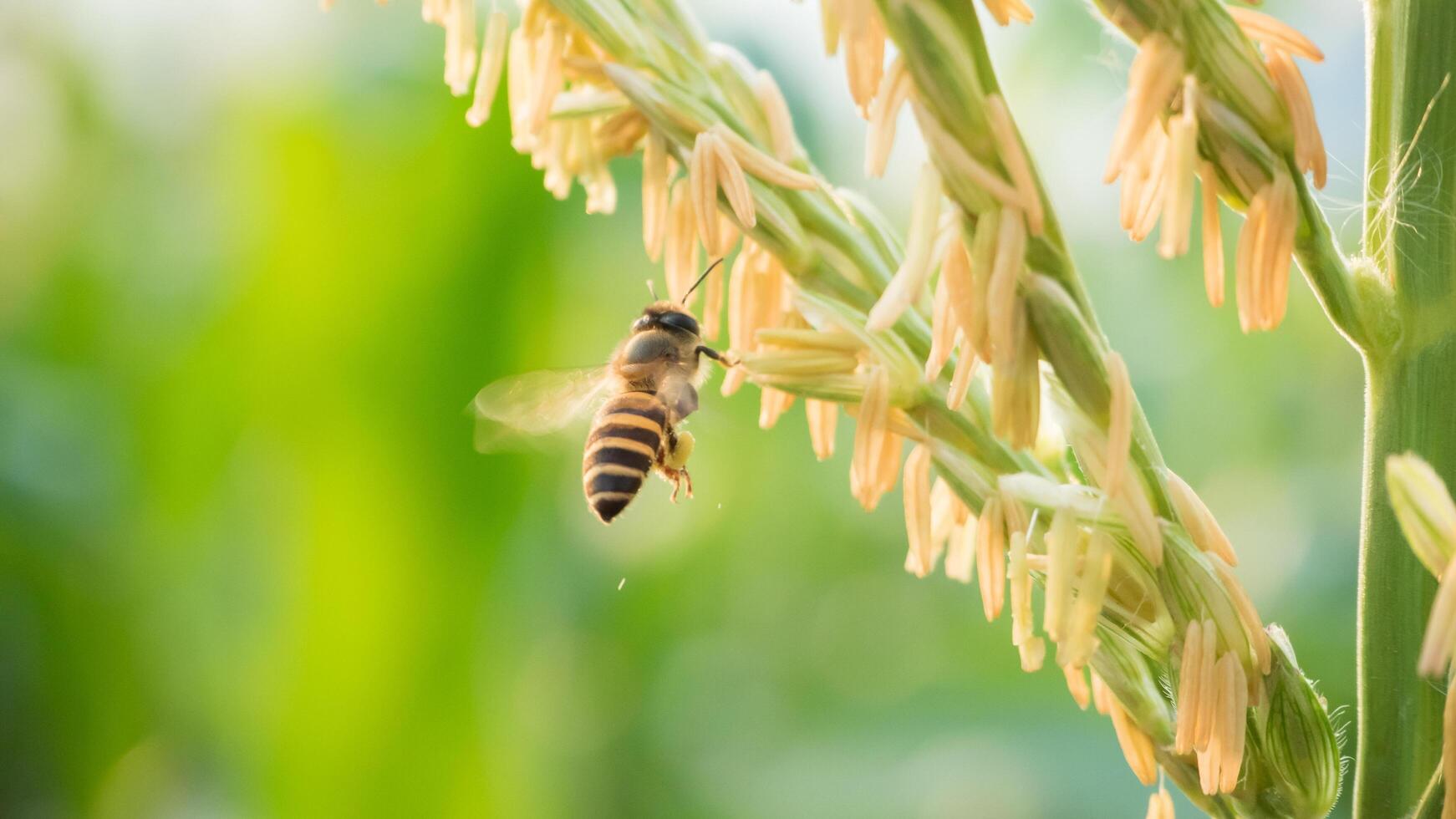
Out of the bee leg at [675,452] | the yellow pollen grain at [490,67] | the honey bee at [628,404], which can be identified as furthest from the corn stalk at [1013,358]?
the bee leg at [675,452]

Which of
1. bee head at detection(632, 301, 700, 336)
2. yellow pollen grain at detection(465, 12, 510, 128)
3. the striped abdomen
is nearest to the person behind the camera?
yellow pollen grain at detection(465, 12, 510, 128)

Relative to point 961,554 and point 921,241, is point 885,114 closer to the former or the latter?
point 921,241

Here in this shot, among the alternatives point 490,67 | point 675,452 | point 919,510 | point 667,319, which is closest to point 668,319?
point 667,319

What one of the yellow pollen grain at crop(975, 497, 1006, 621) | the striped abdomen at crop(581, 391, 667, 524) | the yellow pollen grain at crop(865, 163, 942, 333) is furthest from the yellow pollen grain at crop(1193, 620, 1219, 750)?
the striped abdomen at crop(581, 391, 667, 524)

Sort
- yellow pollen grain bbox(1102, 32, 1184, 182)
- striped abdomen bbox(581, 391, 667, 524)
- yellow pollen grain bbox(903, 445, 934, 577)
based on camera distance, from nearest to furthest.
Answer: yellow pollen grain bbox(1102, 32, 1184, 182)
yellow pollen grain bbox(903, 445, 934, 577)
striped abdomen bbox(581, 391, 667, 524)

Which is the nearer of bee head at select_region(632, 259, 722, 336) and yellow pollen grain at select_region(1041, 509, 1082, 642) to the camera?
yellow pollen grain at select_region(1041, 509, 1082, 642)

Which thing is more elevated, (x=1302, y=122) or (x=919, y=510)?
(x=1302, y=122)

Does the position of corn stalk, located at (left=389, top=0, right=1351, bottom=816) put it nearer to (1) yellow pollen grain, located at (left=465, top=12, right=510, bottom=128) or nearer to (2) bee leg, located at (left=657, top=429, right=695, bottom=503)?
(1) yellow pollen grain, located at (left=465, top=12, right=510, bottom=128)
